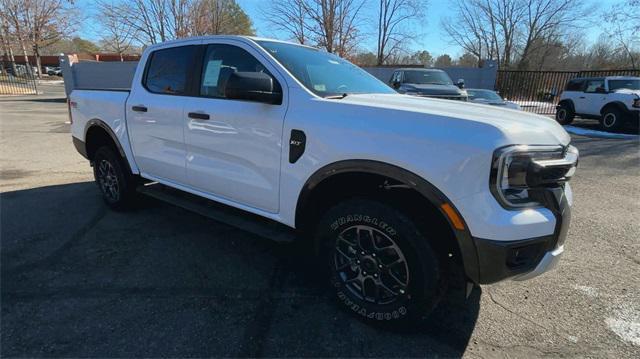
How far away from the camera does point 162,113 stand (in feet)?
12.1

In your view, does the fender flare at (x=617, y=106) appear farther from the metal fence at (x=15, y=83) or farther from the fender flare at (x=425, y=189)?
the metal fence at (x=15, y=83)

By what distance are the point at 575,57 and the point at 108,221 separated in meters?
60.2

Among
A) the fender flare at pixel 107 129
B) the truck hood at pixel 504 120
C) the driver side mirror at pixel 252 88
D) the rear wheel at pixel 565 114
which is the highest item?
the driver side mirror at pixel 252 88

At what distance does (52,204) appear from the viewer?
16.5ft

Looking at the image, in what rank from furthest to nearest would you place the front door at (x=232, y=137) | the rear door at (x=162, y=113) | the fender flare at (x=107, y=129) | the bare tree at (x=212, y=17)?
the bare tree at (x=212, y=17) < the fender flare at (x=107, y=129) < the rear door at (x=162, y=113) < the front door at (x=232, y=137)

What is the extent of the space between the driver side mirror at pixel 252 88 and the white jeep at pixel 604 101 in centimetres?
1469

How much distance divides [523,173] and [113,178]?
14.5 feet

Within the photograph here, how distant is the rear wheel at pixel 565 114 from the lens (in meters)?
15.3

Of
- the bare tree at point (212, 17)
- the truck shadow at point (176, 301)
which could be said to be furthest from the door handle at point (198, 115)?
the bare tree at point (212, 17)

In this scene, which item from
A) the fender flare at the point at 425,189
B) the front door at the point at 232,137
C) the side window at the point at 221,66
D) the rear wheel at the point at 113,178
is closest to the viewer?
the fender flare at the point at 425,189

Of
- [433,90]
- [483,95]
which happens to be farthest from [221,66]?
[483,95]

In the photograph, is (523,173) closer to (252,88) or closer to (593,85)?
(252,88)

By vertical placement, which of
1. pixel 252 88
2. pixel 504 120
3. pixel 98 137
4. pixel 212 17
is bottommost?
pixel 98 137

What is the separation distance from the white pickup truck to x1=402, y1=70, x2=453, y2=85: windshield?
957 centimetres
